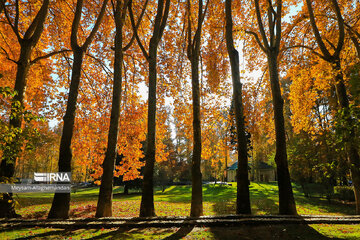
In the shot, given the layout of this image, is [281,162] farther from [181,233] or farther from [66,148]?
[66,148]

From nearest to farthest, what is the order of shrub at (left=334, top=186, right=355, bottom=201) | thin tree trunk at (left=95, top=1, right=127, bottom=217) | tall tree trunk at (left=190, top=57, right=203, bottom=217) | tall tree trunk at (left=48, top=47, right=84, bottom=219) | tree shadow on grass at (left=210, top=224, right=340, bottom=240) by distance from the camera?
tree shadow on grass at (left=210, top=224, right=340, bottom=240) < tall tree trunk at (left=48, top=47, right=84, bottom=219) < thin tree trunk at (left=95, top=1, right=127, bottom=217) < tall tree trunk at (left=190, top=57, right=203, bottom=217) < shrub at (left=334, top=186, right=355, bottom=201)

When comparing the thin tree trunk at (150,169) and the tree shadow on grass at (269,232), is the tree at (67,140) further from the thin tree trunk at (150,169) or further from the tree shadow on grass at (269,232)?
the tree shadow on grass at (269,232)

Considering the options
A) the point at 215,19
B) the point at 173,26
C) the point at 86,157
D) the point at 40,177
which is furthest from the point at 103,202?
the point at 40,177

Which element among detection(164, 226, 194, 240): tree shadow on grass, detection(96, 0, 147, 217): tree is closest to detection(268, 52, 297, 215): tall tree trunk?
detection(164, 226, 194, 240): tree shadow on grass

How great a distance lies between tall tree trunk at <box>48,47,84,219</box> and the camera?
7238mm

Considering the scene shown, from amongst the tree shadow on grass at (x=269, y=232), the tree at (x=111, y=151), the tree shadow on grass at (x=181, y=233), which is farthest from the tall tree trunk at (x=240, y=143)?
the tree at (x=111, y=151)

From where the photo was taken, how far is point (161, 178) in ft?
93.3

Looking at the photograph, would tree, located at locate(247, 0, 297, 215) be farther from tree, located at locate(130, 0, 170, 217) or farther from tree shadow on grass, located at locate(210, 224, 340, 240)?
tree, located at locate(130, 0, 170, 217)

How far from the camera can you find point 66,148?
25.0ft

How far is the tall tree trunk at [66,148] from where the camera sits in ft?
23.7

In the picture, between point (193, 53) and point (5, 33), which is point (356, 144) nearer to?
point (193, 53)

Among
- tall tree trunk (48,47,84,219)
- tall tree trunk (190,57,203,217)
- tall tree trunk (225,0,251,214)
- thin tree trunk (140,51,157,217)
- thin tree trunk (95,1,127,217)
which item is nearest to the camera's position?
tall tree trunk (48,47,84,219)

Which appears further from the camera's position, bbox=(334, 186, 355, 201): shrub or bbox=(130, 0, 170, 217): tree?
bbox=(334, 186, 355, 201): shrub

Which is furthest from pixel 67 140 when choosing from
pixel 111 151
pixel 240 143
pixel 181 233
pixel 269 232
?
pixel 269 232
